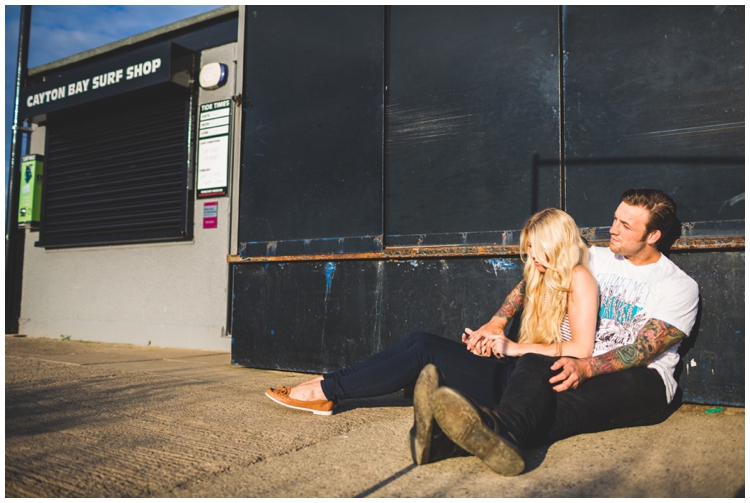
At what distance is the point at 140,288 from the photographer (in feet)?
20.9

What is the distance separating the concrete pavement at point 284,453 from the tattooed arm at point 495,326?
1.70ft

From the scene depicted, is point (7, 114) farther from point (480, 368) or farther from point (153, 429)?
point (480, 368)

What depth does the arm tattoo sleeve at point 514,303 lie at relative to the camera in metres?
2.98

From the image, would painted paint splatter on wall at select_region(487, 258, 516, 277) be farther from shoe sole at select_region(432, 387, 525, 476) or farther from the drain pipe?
the drain pipe

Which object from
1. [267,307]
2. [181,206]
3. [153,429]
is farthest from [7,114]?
[153,429]

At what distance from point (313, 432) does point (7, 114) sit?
746 centimetres

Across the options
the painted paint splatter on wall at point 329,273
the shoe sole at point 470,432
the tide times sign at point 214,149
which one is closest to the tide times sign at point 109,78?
the tide times sign at point 214,149

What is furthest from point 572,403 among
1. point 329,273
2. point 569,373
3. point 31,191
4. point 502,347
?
point 31,191

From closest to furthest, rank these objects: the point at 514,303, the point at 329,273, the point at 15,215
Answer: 1. the point at 514,303
2. the point at 329,273
3. the point at 15,215

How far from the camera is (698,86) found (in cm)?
308

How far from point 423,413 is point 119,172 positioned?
597 cm

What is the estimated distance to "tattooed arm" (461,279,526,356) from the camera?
105 inches

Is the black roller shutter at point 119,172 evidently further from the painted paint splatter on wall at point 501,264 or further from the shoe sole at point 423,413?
the shoe sole at point 423,413

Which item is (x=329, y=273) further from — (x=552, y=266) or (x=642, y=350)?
(x=642, y=350)
